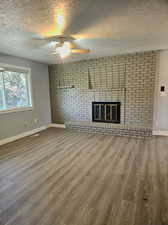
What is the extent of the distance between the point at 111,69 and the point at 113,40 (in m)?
1.60

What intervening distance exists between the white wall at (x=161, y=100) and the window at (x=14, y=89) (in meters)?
3.94

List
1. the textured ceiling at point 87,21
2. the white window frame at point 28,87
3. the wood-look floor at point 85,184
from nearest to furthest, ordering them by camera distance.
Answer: the wood-look floor at point 85,184
the textured ceiling at point 87,21
the white window frame at point 28,87

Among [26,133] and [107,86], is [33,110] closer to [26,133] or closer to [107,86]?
[26,133]

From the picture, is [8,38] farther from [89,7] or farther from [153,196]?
[153,196]

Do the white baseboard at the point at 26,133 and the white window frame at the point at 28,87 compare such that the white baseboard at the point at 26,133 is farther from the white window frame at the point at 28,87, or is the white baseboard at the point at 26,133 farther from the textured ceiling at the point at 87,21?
the textured ceiling at the point at 87,21

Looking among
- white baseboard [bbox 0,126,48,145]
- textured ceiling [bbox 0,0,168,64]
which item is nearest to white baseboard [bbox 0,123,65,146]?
white baseboard [bbox 0,126,48,145]

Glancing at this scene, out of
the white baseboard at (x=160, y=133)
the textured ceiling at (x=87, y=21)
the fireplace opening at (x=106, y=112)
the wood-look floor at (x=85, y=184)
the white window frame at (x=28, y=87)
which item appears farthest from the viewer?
the fireplace opening at (x=106, y=112)

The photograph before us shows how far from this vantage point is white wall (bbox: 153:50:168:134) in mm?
3838

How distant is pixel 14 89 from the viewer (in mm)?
4164

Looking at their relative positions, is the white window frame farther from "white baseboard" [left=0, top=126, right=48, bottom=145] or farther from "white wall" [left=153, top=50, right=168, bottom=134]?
"white wall" [left=153, top=50, right=168, bottom=134]

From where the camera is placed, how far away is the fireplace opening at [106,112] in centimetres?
452

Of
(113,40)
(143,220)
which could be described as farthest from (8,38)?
(143,220)

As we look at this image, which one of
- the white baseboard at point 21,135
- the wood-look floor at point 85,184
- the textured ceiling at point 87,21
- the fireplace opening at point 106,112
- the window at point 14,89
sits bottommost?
the wood-look floor at point 85,184

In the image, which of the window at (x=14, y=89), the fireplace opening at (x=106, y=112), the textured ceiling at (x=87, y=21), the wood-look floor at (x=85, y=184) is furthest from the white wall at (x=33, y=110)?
the fireplace opening at (x=106, y=112)
